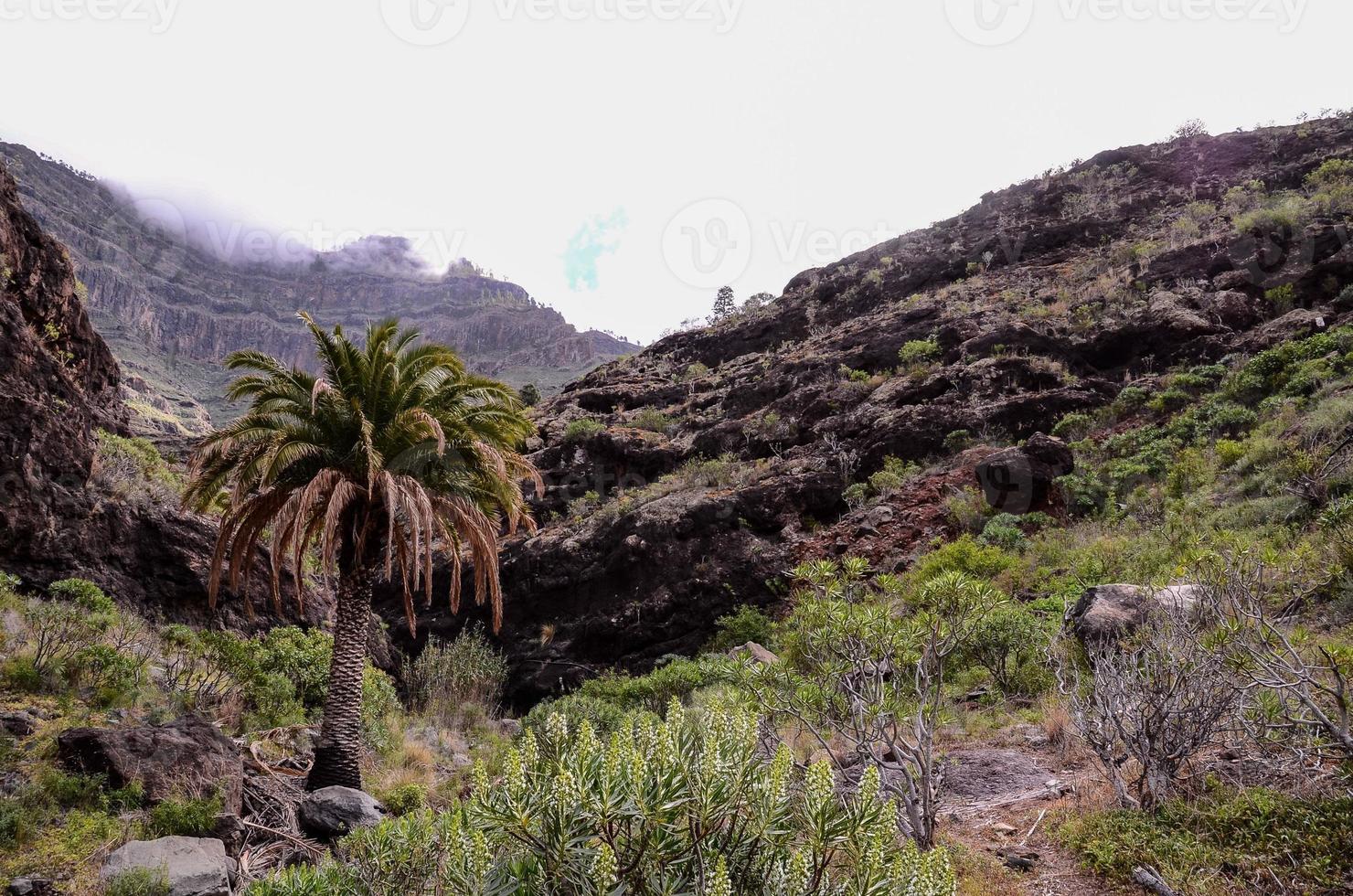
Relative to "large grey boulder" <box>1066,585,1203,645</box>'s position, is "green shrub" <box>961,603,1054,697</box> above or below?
below

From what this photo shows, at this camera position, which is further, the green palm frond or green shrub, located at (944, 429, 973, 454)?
green shrub, located at (944, 429, 973, 454)

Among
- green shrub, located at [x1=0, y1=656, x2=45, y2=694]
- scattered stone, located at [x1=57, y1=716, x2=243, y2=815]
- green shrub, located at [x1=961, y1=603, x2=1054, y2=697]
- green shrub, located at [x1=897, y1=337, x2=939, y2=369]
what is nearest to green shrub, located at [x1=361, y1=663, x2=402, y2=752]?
scattered stone, located at [x1=57, y1=716, x2=243, y2=815]

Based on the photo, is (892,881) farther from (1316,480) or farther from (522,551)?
(522,551)

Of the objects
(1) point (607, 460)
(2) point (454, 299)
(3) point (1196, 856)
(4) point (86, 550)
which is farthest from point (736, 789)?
(2) point (454, 299)

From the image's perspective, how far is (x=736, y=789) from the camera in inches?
88.0

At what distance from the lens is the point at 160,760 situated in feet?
19.6

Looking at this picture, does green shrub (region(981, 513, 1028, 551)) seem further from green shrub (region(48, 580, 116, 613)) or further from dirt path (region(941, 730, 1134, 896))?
green shrub (region(48, 580, 116, 613))

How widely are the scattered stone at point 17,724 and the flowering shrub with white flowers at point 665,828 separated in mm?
7077

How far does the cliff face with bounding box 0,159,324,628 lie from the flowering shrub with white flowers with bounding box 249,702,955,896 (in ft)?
37.7

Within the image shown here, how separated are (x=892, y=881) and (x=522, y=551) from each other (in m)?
19.6

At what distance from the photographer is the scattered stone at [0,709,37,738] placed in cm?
620

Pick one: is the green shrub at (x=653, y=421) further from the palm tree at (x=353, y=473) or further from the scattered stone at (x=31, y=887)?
the scattered stone at (x=31, y=887)

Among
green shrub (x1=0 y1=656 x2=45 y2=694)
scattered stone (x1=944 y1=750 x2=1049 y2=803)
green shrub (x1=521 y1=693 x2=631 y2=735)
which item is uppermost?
green shrub (x1=0 y1=656 x2=45 y2=694)

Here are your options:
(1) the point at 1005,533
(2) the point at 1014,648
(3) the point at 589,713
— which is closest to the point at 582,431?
(1) the point at 1005,533
